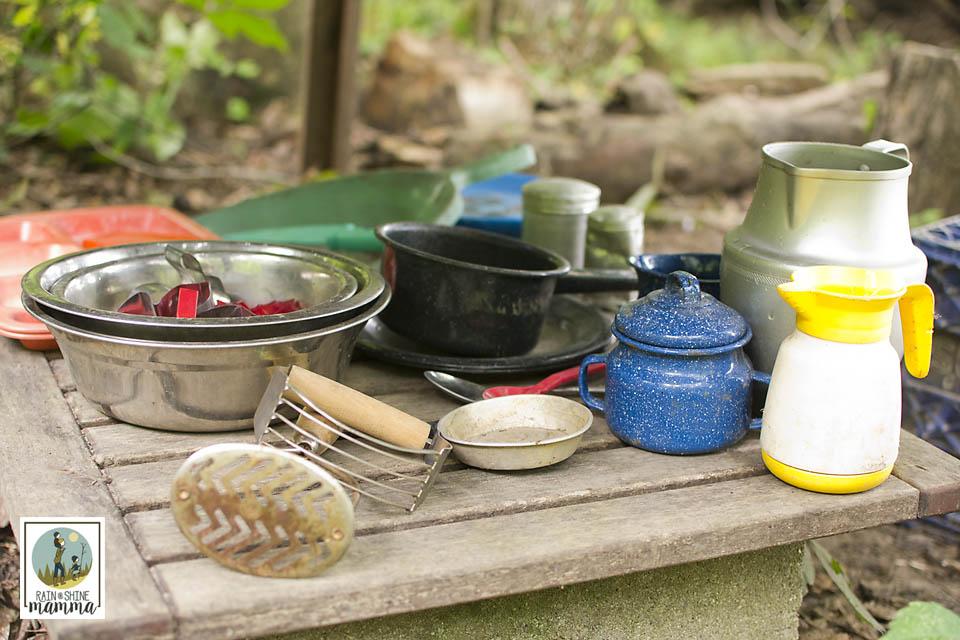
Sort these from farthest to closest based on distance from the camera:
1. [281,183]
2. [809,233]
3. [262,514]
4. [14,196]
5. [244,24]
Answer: [281,183], [14,196], [244,24], [809,233], [262,514]

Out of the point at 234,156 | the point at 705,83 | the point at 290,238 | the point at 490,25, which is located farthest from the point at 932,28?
the point at 290,238

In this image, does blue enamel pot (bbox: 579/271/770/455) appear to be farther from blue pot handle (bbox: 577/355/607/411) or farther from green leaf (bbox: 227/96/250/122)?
green leaf (bbox: 227/96/250/122)

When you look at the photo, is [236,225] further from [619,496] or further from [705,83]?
[705,83]

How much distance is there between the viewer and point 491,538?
1.23 metres

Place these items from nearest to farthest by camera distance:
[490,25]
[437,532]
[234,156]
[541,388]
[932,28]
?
[437,532] < [541,388] < [234,156] < [490,25] < [932,28]

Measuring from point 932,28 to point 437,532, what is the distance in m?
9.54

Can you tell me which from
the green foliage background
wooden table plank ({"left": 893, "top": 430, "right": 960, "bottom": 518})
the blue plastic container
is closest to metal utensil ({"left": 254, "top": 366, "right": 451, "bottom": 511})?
wooden table plank ({"left": 893, "top": 430, "right": 960, "bottom": 518})

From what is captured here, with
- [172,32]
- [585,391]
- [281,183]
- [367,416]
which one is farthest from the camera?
[172,32]

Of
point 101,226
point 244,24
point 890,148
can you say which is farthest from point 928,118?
point 101,226

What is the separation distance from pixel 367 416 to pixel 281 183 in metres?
3.43

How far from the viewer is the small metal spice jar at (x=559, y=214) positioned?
7.02ft

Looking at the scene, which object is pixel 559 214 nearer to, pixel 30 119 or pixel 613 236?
pixel 613 236

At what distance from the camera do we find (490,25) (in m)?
7.55

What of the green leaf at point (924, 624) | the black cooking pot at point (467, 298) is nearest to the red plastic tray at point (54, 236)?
the black cooking pot at point (467, 298)
